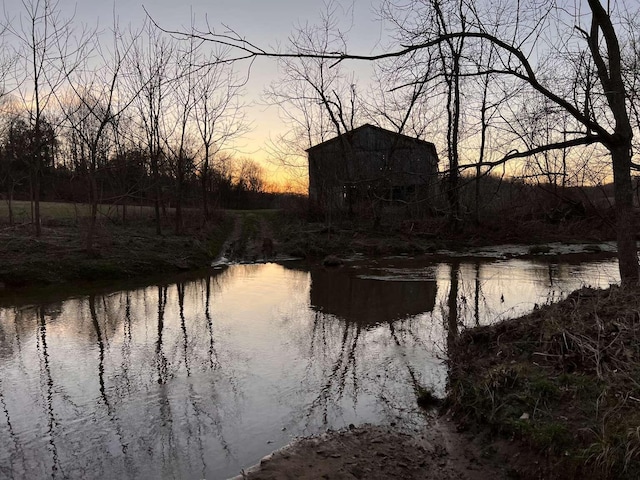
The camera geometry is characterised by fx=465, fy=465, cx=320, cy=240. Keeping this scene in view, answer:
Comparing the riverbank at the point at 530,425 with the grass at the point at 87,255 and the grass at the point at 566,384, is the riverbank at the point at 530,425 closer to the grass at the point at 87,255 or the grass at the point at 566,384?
the grass at the point at 566,384

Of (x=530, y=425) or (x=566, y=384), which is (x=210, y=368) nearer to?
(x=530, y=425)

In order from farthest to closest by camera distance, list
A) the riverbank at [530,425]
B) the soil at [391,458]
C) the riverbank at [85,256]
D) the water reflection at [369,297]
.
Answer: the riverbank at [85,256] → the water reflection at [369,297] → the soil at [391,458] → the riverbank at [530,425]

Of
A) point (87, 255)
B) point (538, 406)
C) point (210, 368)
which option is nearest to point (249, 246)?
point (87, 255)

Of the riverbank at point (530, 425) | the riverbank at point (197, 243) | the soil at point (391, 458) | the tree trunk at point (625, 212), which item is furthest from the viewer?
the riverbank at point (197, 243)

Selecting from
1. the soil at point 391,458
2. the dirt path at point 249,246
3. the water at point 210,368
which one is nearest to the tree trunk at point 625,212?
the water at point 210,368

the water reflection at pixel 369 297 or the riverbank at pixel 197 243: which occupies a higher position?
the riverbank at pixel 197 243

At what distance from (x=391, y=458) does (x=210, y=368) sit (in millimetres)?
3375

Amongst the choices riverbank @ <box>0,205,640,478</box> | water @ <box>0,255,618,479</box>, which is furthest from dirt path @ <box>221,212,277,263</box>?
riverbank @ <box>0,205,640,478</box>

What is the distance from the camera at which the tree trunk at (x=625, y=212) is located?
5.99m

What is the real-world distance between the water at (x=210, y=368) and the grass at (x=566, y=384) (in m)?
0.75

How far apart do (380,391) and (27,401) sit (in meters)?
4.09

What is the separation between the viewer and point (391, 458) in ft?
12.6

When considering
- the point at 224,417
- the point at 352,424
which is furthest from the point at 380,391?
the point at 224,417

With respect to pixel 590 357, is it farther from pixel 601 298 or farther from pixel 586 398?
pixel 601 298
